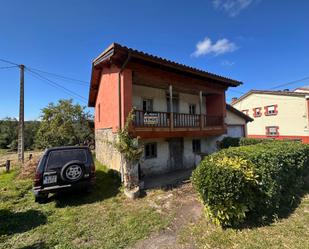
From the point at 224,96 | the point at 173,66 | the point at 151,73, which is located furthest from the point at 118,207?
the point at 224,96

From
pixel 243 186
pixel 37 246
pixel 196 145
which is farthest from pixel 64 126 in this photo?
pixel 243 186

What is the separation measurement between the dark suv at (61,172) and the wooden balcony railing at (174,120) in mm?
2749

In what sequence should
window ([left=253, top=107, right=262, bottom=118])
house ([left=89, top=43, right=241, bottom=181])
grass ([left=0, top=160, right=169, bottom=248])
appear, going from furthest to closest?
window ([left=253, top=107, right=262, bottom=118]), house ([left=89, top=43, right=241, bottom=181]), grass ([left=0, top=160, right=169, bottom=248])

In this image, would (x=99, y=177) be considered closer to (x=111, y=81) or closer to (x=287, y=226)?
(x=111, y=81)

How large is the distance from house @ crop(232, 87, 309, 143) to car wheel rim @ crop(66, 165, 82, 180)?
864 inches

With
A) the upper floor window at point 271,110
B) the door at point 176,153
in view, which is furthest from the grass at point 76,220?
the upper floor window at point 271,110

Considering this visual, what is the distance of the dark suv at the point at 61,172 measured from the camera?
6.02 m

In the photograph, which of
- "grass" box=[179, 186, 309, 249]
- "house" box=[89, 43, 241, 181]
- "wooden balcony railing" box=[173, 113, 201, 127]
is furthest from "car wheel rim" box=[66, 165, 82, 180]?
"wooden balcony railing" box=[173, 113, 201, 127]

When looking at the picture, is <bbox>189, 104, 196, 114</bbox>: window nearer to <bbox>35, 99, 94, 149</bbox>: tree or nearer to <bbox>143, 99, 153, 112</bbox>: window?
<bbox>143, 99, 153, 112</bbox>: window

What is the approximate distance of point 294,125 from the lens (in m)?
20.3

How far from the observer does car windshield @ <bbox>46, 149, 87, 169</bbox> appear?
634 centimetres

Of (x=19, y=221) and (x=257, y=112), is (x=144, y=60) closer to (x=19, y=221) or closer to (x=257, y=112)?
(x=19, y=221)

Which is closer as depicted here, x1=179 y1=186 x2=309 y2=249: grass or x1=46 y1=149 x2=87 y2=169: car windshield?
x1=179 y1=186 x2=309 y2=249: grass

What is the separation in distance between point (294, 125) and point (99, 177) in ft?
69.1
